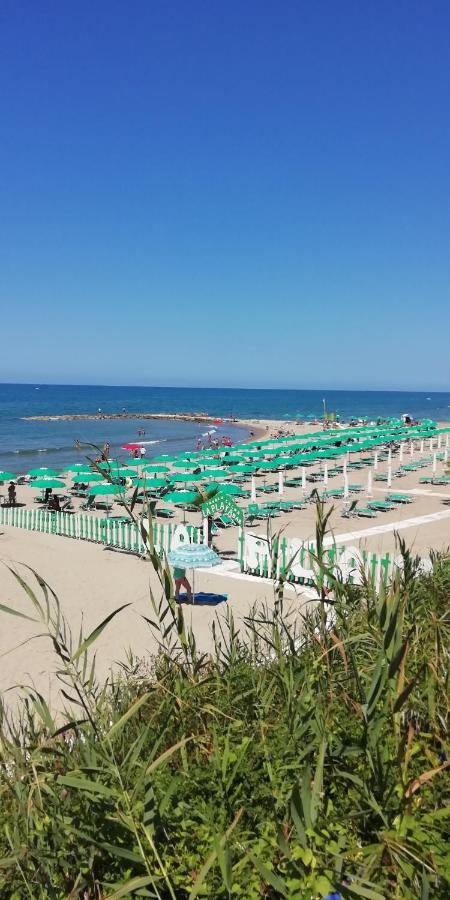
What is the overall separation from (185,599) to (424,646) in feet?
24.9

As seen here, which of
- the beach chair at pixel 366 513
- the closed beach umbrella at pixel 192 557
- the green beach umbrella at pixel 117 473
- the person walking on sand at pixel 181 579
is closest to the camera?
the green beach umbrella at pixel 117 473

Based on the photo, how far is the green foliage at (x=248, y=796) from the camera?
1.83 m

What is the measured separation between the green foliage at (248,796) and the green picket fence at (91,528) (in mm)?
9714

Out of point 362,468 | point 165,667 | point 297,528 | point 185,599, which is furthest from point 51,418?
point 165,667

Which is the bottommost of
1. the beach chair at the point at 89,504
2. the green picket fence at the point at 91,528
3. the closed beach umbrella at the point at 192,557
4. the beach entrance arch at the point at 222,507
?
the beach chair at the point at 89,504

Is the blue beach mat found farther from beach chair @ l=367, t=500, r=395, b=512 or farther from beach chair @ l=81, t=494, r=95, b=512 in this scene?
beach chair @ l=81, t=494, r=95, b=512

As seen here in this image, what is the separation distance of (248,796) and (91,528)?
1360 centimetres

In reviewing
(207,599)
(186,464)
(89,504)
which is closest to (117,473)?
(207,599)

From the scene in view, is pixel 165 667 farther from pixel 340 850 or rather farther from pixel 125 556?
pixel 125 556

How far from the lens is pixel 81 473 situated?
23.8 meters

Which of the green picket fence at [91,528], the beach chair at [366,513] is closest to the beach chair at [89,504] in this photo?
the green picket fence at [91,528]

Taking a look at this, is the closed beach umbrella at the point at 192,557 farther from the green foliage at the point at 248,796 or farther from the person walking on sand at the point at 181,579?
the green foliage at the point at 248,796

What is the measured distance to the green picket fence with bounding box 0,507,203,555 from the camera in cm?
1320

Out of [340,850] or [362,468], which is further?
[362,468]
